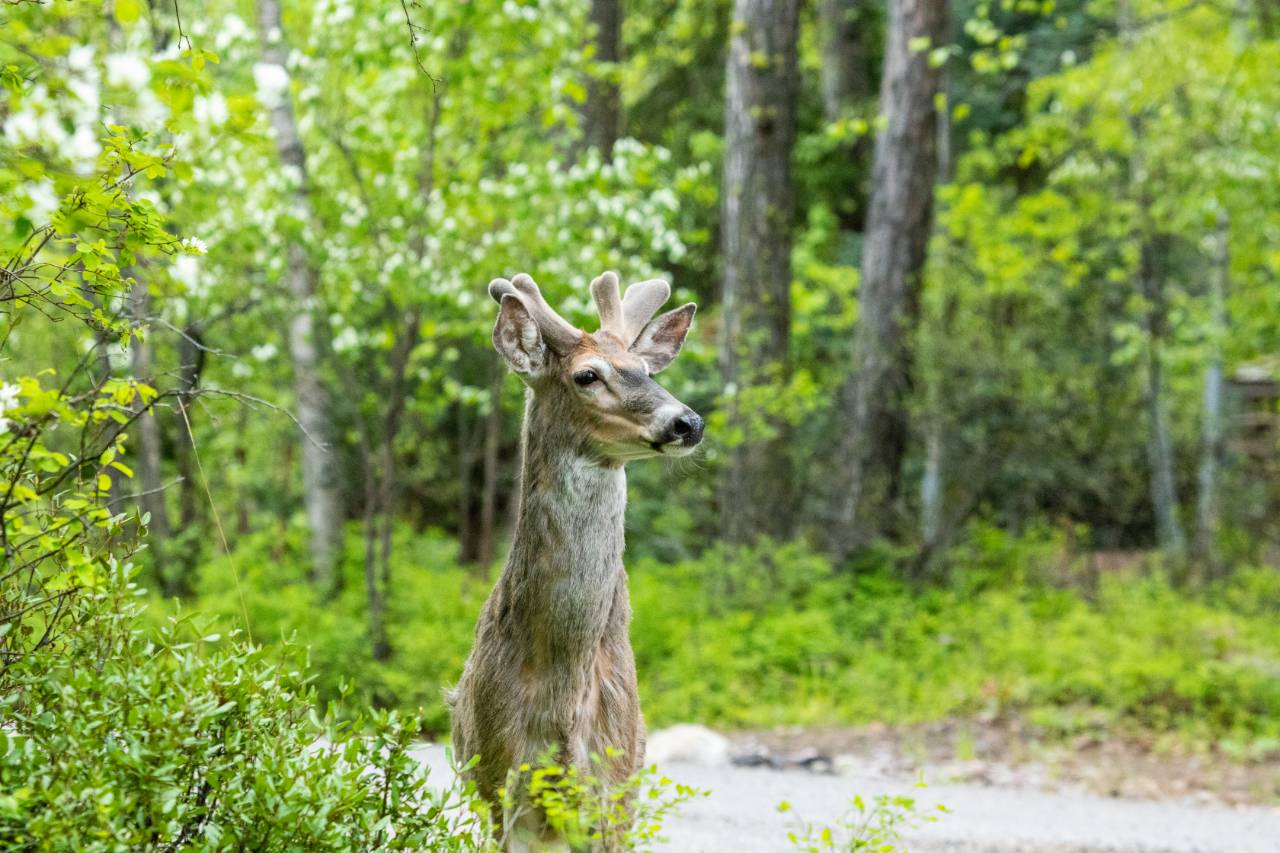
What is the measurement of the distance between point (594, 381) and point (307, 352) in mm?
9588

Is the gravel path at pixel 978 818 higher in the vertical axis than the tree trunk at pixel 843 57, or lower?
lower

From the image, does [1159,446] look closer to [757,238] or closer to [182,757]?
[757,238]

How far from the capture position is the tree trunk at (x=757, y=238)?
47.5 feet

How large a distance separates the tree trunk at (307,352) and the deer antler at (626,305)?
279 inches

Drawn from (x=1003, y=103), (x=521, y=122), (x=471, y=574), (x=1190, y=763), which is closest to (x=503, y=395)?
(x=471, y=574)

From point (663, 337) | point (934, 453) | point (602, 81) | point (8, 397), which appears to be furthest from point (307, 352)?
point (8, 397)

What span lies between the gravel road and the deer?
2560 millimetres

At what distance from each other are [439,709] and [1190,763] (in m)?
6.09

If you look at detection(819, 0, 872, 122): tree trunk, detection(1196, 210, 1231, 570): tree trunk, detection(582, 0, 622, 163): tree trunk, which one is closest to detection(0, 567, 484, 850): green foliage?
detection(582, 0, 622, 163): tree trunk

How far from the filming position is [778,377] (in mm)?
14539

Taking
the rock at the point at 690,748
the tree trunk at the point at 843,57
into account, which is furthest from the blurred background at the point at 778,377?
the tree trunk at the point at 843,57

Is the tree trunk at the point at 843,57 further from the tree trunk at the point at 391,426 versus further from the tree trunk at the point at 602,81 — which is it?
the tree trunk at the point at 391,426

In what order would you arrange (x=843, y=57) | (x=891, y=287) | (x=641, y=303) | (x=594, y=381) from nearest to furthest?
(x=594, y=381)
(x=641, y=303)
(x=891, y=287)
(x=843, y=57)

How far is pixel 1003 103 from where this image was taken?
2431 centimetres
